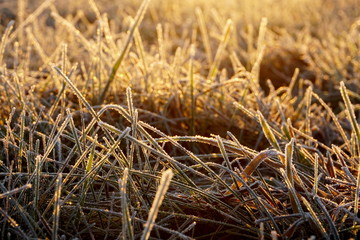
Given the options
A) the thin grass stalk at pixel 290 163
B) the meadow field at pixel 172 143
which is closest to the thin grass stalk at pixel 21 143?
the meadow field at pixel 172 143

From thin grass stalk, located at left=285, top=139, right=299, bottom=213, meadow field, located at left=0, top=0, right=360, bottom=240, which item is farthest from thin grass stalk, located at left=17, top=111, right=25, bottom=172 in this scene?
thin grass stalk, located at left=285, top=139, right=299, bottom=213

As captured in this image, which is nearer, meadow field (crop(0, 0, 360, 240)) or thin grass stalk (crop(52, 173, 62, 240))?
thin grass stalk (crop(52, 173, 62, 240))

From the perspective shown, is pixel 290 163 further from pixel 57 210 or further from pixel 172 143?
pixel 57 210

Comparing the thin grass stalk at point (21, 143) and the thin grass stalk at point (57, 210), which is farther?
the thin grass stalk at point (21, 143)

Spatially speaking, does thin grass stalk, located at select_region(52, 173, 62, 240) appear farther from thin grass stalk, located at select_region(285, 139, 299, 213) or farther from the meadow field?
thin grass stalk, located at select_region(285, 139, 299, 213)

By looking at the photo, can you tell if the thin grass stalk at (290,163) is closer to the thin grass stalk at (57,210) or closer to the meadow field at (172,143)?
the meadow field at (172,143)

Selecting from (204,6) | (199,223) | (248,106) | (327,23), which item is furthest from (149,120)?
(204,6)

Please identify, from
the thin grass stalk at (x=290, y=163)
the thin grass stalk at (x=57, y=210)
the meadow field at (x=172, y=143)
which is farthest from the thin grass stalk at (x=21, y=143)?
the thin grass stalk at (x=290, y=163)

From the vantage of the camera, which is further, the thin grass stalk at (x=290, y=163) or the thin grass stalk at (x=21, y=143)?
the thin grass stalk at (x=21, y=143)

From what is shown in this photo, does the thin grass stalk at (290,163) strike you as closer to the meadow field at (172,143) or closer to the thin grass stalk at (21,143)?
the meadow field at (172,143)
